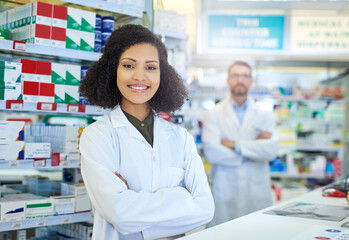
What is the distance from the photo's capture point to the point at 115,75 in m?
2.10

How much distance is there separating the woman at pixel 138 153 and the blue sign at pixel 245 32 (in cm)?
343

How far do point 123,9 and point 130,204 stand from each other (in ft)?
5.26

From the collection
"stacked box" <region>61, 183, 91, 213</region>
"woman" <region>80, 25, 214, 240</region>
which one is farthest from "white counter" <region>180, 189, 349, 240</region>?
"stacked box" <region>61, 183, 91, 213</region>

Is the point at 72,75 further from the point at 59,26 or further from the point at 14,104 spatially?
the point at 14,104

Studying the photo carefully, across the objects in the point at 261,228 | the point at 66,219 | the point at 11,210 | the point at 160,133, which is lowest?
the point at 66,219

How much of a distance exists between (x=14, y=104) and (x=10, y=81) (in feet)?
0.46

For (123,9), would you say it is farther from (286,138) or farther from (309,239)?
(286,138)

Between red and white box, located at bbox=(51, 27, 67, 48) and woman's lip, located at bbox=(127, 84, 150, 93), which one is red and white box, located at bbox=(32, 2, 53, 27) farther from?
woman's lip, located at bbox=(127, 84, 150, 93)

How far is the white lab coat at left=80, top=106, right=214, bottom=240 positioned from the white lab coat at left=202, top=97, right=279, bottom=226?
1.86m

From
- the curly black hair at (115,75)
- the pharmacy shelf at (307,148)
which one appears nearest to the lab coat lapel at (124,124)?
the curly black hair at (115,75)

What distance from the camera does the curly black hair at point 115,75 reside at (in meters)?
2.06

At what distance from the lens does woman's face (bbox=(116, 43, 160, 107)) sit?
1992 millimetres

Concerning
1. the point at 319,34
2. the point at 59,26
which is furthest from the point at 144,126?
the point at 319,34

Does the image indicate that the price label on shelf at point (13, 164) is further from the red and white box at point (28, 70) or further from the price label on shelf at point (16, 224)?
the red and white box at point (28, 70)
